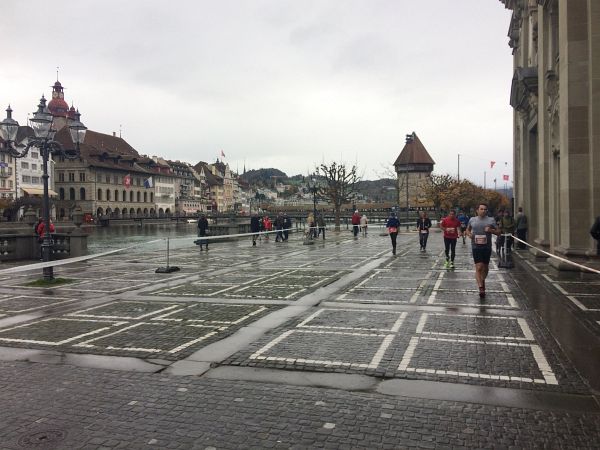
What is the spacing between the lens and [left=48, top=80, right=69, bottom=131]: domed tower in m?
112

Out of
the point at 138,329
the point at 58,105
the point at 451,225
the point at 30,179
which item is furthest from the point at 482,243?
the point at 58,105

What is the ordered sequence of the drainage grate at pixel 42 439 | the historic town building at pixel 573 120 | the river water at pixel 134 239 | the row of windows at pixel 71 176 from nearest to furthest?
the drainage grate at pixel 42 439 → the historic town building at pixel 573 120 → the river water at pixel 134 239 → the row of windows at pixel 71 176

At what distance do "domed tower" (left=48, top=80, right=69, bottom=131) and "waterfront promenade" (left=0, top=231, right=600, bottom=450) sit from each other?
111 metres

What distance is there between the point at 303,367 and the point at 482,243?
6544 millimetres

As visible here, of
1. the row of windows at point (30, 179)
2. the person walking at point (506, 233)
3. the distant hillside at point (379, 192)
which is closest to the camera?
the person walking at point (506, 233)

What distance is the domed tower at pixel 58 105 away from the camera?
11156 cm

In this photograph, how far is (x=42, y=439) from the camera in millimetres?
4418

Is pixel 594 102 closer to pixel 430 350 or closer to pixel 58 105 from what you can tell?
pixel 430 350

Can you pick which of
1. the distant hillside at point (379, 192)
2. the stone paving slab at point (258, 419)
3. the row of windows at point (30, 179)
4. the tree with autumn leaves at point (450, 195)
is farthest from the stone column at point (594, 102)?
the distant hillside at point (379, 192)

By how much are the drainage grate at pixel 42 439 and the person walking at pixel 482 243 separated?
885 cm

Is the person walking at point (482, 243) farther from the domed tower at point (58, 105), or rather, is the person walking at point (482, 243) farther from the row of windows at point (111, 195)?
the domed tower at point (58, 105)

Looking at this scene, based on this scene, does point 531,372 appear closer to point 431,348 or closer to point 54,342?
point 431,348

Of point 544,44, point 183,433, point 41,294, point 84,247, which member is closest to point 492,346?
point 183,433

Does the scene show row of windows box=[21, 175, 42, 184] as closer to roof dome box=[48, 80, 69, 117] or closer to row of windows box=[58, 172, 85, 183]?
row of windows box=[58, 172, 85, 183]
